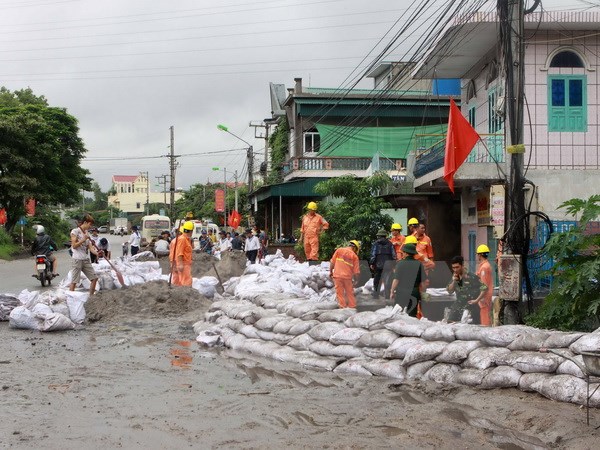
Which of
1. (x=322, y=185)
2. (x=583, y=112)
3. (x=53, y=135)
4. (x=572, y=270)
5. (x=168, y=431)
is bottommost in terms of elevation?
(x=168, y=431)

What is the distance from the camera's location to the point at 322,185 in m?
16.2

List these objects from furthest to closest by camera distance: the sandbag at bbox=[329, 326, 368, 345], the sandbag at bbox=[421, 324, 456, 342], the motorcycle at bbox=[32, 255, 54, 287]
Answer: the motorcycle at bbox=[32, 255, 54, 287]
the sandbag at bbox=[329, 326, 368, 345]
the sandbag at bbox=[421, 324, 456, 342]

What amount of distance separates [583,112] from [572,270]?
8.71 metres

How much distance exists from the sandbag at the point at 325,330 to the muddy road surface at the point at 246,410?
1.54 ft

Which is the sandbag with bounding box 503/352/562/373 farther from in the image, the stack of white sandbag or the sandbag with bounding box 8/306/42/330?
the sandbag with bounding box 8/306/42/330

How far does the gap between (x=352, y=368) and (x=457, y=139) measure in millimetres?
3639

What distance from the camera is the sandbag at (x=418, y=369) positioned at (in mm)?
6773

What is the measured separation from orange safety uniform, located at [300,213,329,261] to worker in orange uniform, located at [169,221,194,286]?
→ 242 cm

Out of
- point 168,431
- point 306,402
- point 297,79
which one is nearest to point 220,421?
point 168,431

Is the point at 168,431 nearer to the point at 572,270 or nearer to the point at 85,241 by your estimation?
the point at 572,270

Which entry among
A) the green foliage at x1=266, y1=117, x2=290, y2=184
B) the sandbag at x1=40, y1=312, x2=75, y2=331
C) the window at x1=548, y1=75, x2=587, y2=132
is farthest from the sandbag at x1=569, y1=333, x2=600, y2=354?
the green foliage at x1=266, y1=117, x2=290, y2=184

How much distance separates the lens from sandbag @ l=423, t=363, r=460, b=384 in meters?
6.54

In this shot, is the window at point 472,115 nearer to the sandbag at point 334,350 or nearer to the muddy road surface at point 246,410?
the sandbag at point 334,350

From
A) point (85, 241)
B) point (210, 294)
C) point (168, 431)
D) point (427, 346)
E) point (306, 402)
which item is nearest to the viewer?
point (168, 431)
